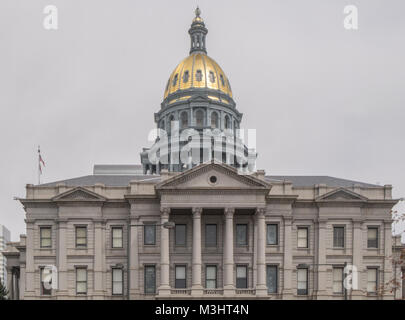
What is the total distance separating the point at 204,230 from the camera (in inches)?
2092

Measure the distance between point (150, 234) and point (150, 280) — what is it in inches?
163

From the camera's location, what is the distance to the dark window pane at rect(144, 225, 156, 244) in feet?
174

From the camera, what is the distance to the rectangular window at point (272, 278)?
52.9m

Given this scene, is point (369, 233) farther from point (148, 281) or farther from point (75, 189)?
point (75, 189)

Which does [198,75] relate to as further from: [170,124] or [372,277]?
[372,277]

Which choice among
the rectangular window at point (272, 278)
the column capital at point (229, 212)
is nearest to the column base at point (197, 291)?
the column capital at point (229, 212)

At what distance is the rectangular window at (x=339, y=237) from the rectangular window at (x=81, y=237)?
23.1 m

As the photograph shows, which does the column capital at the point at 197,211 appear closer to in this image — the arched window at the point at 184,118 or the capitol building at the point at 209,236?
the capitol building at the point at 209,236

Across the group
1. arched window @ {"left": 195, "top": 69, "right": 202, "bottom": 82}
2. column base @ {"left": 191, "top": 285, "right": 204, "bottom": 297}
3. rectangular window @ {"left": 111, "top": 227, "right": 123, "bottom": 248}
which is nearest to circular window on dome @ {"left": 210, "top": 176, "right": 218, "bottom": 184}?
column base @ {"left": 191, "top": 285, "right": 204, "bottom": 297}

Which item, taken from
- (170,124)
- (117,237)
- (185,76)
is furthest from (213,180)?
(185,76)

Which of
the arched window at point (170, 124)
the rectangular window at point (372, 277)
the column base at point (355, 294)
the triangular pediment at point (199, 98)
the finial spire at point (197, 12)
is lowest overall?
the column base at point (355, 294)

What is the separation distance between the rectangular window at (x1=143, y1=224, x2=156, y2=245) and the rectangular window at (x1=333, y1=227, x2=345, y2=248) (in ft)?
55.1
